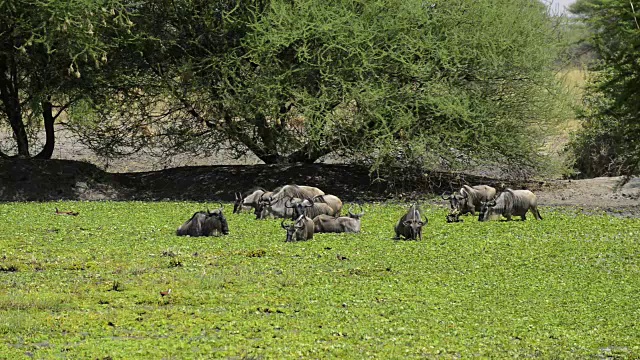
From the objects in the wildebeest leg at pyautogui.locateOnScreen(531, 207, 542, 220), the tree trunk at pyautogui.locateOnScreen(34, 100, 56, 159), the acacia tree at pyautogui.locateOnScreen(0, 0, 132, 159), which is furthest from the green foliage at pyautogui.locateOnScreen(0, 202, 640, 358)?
the tree trunk at pyautogui.locateOnScreen(34, 100, 56, 159)

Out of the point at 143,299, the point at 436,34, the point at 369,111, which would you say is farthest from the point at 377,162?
the point at 143,299

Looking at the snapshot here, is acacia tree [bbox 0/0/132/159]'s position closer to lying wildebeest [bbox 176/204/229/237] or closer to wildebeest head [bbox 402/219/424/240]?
lying wildebeest [bbox 176/204/229/237]

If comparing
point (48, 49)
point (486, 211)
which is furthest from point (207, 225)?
point (48, 49)

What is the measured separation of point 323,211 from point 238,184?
725 centimetres

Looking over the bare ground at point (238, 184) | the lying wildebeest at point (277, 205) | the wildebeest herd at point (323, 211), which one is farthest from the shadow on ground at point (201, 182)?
the lying wildebeest at point (277, 205)

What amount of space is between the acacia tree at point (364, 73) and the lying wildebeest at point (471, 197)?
11.1 feet

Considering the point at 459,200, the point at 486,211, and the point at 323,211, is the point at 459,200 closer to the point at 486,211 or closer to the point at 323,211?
the point at 486,211

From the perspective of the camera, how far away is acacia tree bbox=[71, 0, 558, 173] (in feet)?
79.3

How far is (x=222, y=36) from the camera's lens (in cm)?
2561

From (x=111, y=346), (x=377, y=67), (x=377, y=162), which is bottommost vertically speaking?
(x=111, y=346)

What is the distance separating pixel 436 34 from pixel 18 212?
34.2 ft

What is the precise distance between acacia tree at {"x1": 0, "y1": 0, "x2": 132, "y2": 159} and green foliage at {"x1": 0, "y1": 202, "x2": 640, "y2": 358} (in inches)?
246

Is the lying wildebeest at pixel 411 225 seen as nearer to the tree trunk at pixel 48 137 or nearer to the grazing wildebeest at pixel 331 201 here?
the grazing wildebeest at pixel 331 201

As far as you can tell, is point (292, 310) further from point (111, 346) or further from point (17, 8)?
point (17, 8)
